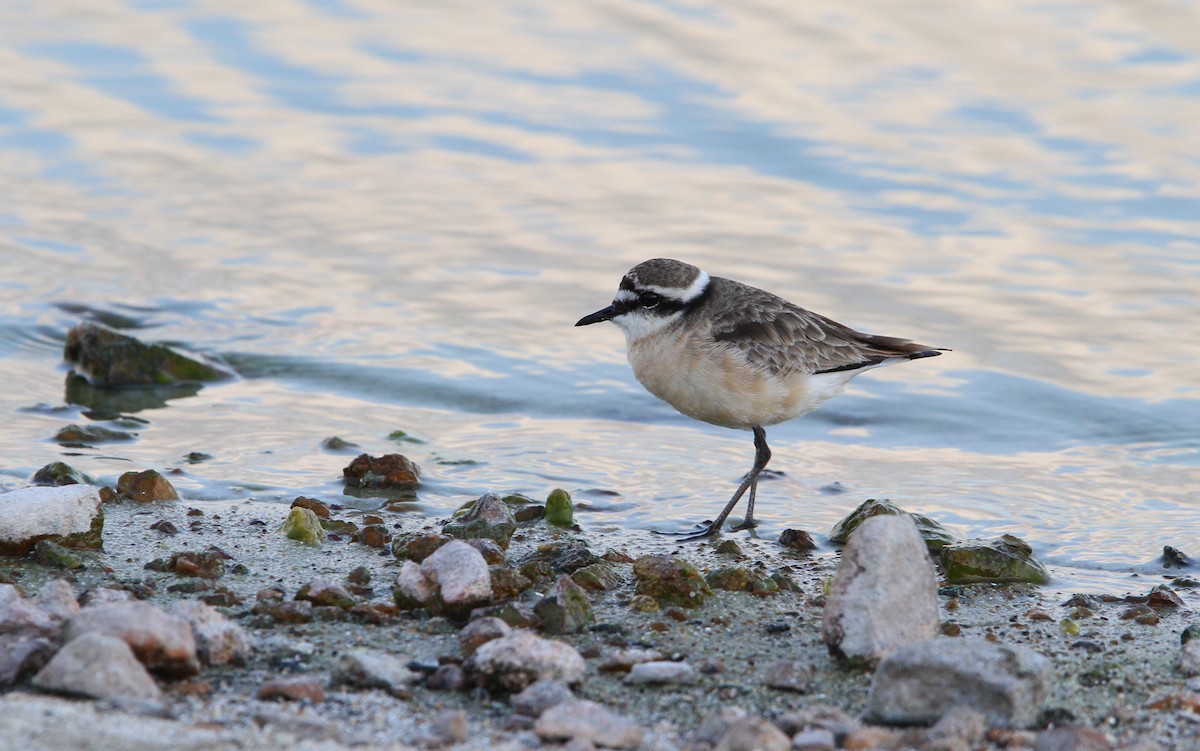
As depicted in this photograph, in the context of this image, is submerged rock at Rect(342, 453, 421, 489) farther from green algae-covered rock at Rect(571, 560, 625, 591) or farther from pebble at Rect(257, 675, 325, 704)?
pebble at Rect(257, 675, 325, 704)

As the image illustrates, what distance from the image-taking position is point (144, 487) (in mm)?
7160

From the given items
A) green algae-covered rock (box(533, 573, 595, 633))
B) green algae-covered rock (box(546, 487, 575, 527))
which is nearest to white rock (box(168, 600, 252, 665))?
green algae-covered rock (box(533, 573, 595, 633))

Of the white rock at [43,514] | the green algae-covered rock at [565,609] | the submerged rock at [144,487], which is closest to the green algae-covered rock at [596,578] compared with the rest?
the green algae-covered rock at [565,609]

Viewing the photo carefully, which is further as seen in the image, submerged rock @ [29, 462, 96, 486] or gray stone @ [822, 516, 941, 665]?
submerged rock @ [29, 462, 96, 486]

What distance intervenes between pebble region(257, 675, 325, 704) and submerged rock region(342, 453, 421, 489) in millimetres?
3357

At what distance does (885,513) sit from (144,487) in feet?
12.0

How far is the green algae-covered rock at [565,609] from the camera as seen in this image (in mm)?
5422

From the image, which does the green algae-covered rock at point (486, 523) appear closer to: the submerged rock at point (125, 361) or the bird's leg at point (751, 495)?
the bird's leg at point (751, 495)

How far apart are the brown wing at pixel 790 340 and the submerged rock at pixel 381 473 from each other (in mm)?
1855

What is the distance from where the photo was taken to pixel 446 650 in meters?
5.18

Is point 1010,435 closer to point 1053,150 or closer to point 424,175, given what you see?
point 1053,150

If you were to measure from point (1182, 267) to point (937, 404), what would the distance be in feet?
10.9

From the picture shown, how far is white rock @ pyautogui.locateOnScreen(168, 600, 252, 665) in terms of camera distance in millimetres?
4789

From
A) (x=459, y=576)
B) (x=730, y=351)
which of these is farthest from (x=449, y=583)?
(x=730, y=351)
